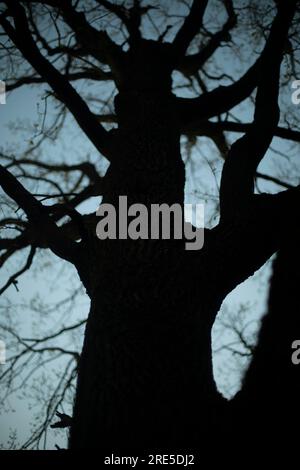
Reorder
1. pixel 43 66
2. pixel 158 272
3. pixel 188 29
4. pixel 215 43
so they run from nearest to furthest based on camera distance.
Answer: pixel 158 272
pixel 43 66
pixel 188 29
pixel 215 43

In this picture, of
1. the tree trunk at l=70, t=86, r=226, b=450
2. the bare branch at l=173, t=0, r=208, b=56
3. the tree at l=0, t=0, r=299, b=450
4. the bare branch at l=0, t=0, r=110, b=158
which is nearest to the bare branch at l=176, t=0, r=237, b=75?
the bare branch at l=173, t=0, r=208, b=56

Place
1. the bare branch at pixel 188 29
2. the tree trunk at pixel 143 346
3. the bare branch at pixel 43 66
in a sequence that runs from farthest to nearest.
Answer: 1. the bare branch at pixel 188 29
2. the bare branch at pixel 43 66
3. the tree trunk at pixel 143 346

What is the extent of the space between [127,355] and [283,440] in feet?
2.39

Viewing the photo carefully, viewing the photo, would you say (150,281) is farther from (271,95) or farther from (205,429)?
(271,95)

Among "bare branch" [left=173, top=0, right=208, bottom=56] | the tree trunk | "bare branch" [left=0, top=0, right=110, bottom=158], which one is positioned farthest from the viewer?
"bare branch" [left=173, top=0, right=208, bottom=56]

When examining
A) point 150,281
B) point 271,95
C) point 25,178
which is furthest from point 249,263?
point 25,178

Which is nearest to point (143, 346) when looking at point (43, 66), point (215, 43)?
point (43, 66)

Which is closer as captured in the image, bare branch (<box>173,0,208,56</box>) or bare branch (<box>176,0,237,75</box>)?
bare branch (<box>173,0,208,56</box>)

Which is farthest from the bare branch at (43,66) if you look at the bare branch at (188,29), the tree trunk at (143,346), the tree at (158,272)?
the bare branch at (188,29)

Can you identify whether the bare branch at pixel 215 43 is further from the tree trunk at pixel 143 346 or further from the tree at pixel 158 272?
the tree trunk at pixel 143 346

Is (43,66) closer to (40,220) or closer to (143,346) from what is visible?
(40,220)

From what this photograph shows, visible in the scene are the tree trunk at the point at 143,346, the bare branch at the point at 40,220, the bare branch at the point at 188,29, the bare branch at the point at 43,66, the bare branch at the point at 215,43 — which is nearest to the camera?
the tree trunk at the point at 143,346

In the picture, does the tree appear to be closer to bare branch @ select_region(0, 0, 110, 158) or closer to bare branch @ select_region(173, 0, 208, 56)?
bare branch @ select_region(0, 0, 110, 158)

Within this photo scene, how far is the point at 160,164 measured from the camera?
101 inches
